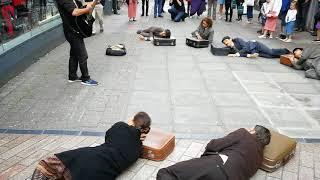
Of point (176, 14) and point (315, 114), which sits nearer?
point (315, 114)

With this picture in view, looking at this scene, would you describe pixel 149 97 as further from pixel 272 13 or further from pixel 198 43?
pixel 272 13

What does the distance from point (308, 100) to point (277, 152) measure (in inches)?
104

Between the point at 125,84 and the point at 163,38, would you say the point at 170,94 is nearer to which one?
the point at 125,84

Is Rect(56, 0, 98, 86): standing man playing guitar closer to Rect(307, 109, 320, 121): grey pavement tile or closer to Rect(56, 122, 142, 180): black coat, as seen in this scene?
Rect(56, 122, 142, 180): black coat

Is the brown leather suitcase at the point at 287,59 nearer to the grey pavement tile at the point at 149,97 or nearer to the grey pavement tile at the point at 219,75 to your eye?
the grey pavement tile at the point at 219,75

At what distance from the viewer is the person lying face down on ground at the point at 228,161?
3.51 metres

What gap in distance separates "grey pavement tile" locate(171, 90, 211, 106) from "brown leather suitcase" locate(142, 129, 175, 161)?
160cm

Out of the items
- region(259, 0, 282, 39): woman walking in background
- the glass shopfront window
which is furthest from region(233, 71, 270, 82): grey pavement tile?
the glass shopfront window

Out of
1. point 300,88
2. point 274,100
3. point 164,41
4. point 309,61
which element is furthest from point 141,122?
point 164,41

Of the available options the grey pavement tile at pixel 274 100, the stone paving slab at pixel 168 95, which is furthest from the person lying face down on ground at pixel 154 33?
the grey pavement tile at pixel 274 100

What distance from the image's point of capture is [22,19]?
26.9 feet

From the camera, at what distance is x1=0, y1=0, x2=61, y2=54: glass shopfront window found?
7367 millimetres

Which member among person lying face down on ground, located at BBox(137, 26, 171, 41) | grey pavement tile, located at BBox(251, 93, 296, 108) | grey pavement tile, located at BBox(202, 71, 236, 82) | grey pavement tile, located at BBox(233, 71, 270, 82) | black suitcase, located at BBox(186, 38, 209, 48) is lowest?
grey pavement tile, located at BBox(251, 93, 296, 108)

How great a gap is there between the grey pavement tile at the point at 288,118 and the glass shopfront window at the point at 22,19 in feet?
15.5
